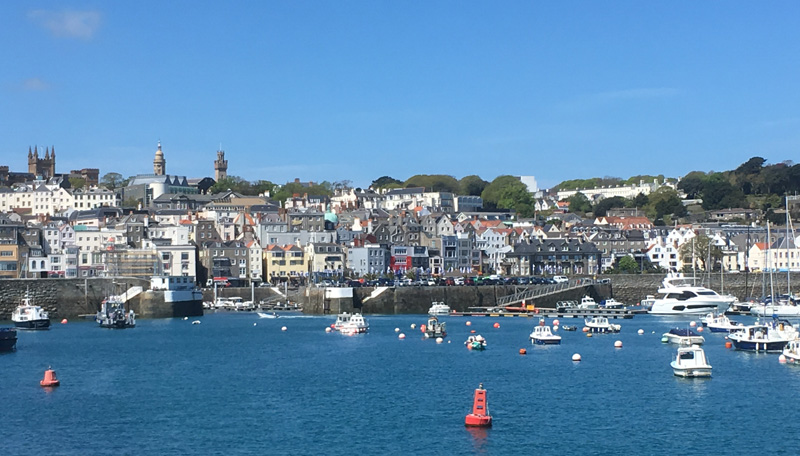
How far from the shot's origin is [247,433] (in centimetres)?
3478

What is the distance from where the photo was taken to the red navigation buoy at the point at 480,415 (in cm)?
3497

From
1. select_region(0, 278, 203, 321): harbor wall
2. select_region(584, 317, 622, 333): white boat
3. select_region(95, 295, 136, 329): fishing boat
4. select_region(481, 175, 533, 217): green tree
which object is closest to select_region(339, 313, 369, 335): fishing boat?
select_region(584, 317, 622, 333): white boat

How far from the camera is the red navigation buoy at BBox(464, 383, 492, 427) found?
115 ft

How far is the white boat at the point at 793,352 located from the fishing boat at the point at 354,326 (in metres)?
26.6

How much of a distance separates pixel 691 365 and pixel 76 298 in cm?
5309

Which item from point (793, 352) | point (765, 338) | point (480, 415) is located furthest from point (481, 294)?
point (480, 415)

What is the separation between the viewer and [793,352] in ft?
166

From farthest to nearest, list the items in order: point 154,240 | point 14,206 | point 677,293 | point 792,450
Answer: point 14,206 < point 154,240 < point 677,293 < point 792,450

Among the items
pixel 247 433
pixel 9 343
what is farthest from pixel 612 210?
pixel 247 433

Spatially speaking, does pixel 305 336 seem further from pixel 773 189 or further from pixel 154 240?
pixel 773 189

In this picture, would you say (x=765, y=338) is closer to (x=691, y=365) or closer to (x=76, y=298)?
(x=691, y=365)

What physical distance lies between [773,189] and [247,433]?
154208 mm

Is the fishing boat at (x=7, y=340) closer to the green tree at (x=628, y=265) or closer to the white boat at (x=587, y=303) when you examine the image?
the white boat at (x=587, y=303)

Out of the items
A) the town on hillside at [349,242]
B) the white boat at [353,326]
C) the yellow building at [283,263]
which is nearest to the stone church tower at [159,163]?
the town on hillside at [349,242]
